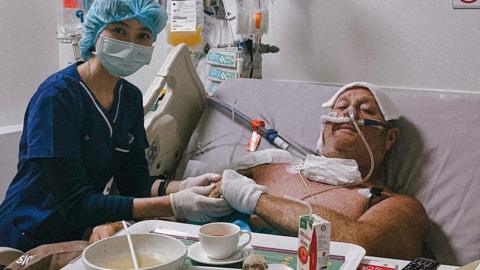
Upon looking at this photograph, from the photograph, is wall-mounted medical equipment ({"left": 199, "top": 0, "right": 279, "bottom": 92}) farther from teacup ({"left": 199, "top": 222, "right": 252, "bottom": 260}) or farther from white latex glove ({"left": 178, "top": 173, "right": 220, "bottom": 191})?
teacup ({"left": 199, "top": 222, "right": 252, "bottom": 260})

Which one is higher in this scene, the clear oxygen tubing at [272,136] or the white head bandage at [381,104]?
the white head bandage at [381,104]

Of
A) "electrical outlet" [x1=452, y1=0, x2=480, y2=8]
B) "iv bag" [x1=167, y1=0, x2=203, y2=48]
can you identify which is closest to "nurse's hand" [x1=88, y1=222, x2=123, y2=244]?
"iv bag" [x1=167, y1=0, x2=203, y2=48]

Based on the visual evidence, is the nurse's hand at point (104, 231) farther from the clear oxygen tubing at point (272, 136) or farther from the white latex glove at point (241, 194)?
the clear oxygen tubing at point (272, 136)

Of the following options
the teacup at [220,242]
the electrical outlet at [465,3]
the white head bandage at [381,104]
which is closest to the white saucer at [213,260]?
the teacup at [220,242]

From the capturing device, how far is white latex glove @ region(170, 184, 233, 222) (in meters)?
1.89

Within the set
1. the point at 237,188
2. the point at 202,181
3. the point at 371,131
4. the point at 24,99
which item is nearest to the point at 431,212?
the point at 371,131

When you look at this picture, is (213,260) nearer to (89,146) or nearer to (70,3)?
(89,146)

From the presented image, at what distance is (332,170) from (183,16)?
3.83ft

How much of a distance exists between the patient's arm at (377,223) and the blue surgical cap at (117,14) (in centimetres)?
75

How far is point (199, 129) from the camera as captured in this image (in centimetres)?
250

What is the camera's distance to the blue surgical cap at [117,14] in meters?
1.98

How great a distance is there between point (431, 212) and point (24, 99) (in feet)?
7.82

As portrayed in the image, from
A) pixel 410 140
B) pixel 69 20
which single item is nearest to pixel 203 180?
pixel 410 140

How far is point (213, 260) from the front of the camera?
124cm
